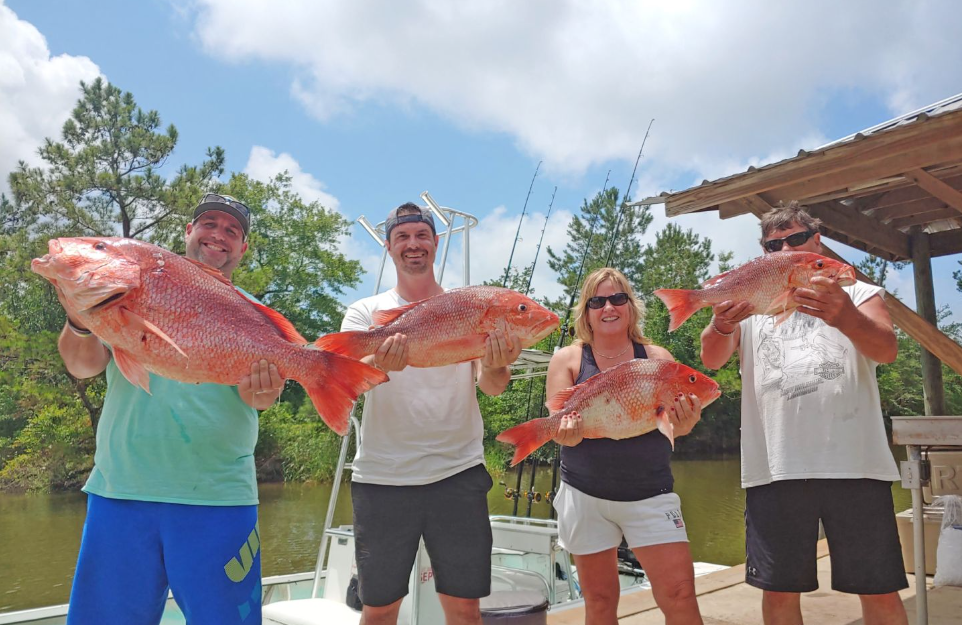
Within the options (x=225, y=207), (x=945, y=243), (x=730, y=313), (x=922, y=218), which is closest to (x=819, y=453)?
(x=730, y=313)

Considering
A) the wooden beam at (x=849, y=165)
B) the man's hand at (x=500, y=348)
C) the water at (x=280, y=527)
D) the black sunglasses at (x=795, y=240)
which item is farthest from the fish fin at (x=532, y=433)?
the water at (x=280, y=527)

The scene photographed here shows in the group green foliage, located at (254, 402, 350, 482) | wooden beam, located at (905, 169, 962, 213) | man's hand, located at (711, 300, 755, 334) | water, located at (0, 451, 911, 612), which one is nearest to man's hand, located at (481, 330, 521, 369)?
man's hand, located at (711, 300, 755, 334)

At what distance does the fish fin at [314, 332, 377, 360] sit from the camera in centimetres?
276

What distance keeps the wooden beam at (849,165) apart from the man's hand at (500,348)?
2709 mm

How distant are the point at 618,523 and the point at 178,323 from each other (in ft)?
7.25

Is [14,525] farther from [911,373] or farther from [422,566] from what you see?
[911,373]

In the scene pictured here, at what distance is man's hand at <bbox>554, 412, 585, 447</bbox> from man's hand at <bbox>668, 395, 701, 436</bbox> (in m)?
0.43

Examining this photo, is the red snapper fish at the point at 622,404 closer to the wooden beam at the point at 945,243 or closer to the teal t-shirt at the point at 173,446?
the teal t-shirt at the point at 173,446

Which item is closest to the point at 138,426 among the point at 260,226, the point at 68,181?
the point at 68,181

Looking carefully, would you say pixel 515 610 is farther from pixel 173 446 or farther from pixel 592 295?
pixel 173 446

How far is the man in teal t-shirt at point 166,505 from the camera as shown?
109 inches

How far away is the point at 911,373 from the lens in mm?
37500

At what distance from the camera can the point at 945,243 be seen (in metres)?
6.68

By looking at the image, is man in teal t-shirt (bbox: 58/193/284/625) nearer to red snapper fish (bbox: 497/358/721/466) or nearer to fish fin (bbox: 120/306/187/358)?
fish fin (bbox: 120/306/187/358)
